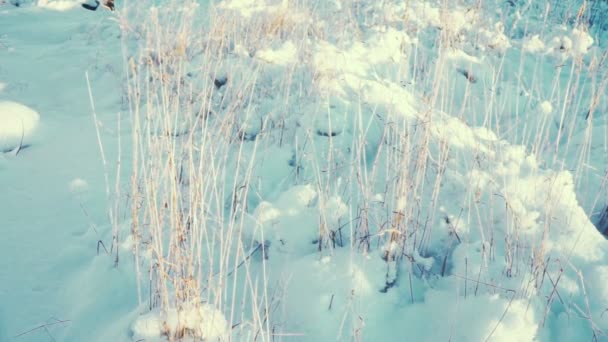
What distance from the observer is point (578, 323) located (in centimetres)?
139

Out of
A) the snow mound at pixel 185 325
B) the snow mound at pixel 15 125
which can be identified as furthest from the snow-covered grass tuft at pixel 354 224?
the snow mound at pixel 15 125

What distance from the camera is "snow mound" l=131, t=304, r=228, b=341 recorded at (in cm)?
125

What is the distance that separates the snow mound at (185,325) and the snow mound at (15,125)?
5.09 ft

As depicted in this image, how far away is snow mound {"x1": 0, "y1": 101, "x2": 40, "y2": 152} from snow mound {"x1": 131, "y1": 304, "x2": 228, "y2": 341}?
155 centimetres

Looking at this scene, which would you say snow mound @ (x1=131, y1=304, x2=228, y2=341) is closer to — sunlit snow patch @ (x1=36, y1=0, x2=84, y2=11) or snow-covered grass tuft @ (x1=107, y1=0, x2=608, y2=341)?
snow-covered grass tuft @ (x1=107, y1=0, x2=608, y2=341)

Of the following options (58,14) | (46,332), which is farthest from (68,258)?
(58,14)

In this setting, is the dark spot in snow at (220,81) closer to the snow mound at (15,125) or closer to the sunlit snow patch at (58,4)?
the snow mound at (15,125)

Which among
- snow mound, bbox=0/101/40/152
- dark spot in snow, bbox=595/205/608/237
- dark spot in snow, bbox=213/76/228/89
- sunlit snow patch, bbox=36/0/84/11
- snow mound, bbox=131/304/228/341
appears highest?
sunlit snow patch, bbox=36/0/84/11

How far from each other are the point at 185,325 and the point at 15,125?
1.74 meters

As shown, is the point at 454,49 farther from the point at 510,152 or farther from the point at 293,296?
the point at 293,296

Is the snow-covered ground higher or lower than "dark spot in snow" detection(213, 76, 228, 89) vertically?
lower

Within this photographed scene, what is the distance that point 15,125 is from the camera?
2.37 meters

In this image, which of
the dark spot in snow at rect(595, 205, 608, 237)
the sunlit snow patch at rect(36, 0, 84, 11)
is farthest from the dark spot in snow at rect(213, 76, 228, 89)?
the sunlit snow patch at rect(36, 0, 84, 11)

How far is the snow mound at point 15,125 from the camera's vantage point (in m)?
2.31
